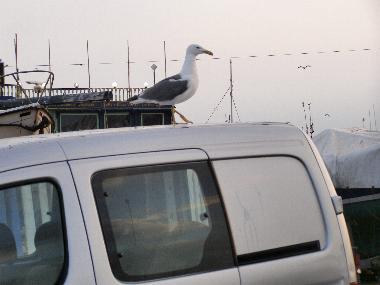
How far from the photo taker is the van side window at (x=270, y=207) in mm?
3549

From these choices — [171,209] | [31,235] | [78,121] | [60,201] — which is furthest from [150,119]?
[60,201]

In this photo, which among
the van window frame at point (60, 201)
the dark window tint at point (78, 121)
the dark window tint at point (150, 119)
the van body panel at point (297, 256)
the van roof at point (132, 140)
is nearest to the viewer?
the van window frame at point (60, 201)

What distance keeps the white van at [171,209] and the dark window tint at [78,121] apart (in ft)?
42.8

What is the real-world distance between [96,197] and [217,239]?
612mm

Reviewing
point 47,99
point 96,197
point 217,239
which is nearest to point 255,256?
point 217,239

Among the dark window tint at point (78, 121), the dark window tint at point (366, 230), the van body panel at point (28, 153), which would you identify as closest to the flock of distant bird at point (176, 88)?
the dark window tint at point (366, 230)

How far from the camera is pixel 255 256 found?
3549 mm

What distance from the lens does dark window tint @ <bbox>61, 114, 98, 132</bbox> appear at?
16672 millimetres

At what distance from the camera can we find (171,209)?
3.48 metres

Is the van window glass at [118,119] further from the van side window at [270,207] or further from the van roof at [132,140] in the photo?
the van side window at [270,207]

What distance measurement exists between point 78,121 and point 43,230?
559 inches

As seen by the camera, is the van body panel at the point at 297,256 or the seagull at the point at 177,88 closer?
the van body panel at the point at 297,256

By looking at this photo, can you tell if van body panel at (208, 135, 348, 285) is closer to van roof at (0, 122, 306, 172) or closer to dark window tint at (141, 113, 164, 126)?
van roof at (0, 122, 306, 172)

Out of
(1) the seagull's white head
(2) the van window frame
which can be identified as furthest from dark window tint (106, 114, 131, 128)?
(2) the van window frame
